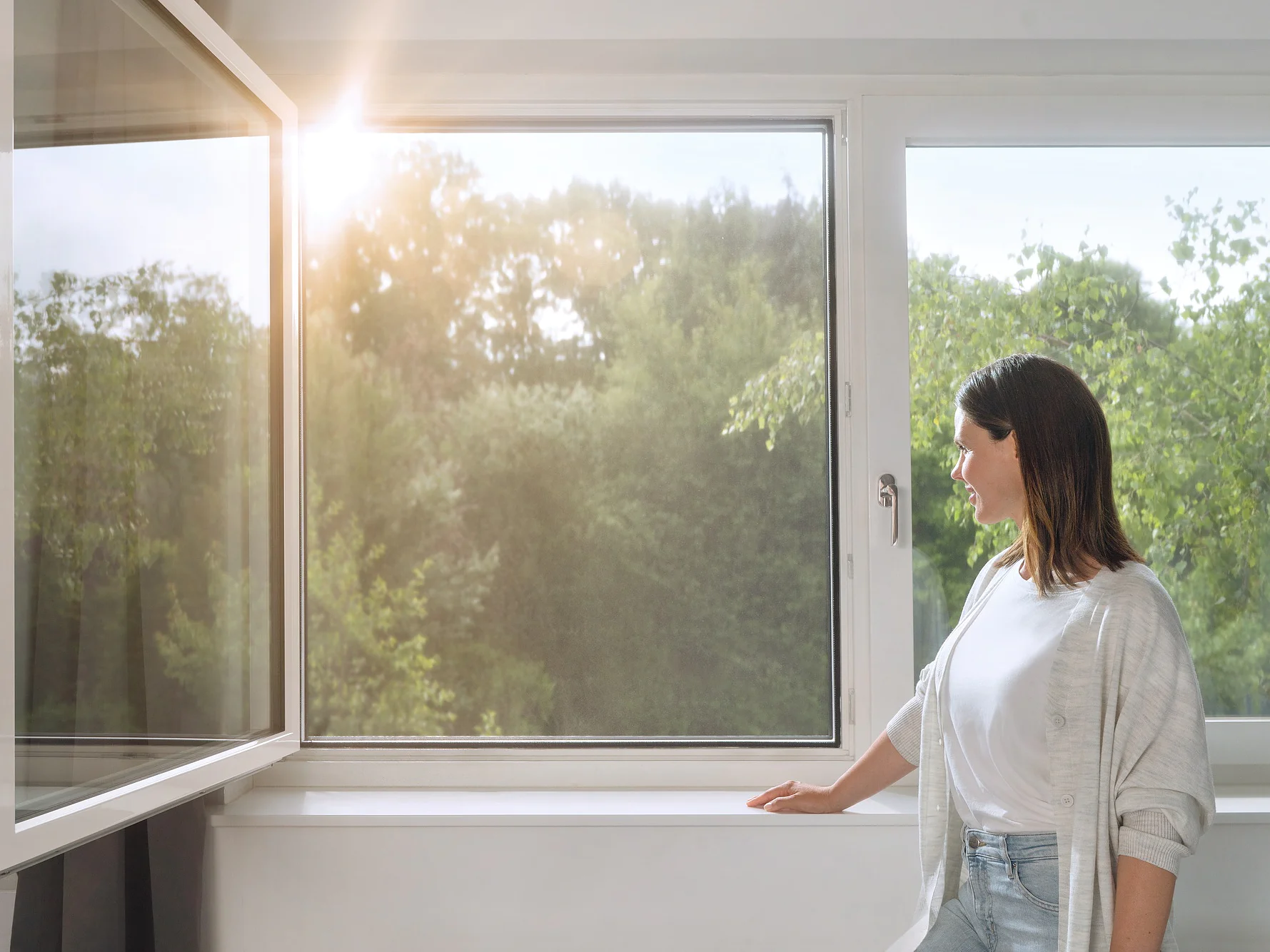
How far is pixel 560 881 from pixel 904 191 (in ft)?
4.78

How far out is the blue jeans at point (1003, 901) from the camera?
51.7 inches

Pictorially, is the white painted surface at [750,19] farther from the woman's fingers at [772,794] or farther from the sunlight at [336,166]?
the woman's fingers at [772,794]

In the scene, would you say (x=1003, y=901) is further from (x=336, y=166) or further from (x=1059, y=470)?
(x=336, y=166)

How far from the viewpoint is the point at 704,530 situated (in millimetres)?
1919

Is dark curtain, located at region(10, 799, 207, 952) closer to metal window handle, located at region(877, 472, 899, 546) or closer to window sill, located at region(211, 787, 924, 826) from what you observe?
window sill, located at region(211, 787, 924, 826)

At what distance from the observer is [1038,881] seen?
1321 mm

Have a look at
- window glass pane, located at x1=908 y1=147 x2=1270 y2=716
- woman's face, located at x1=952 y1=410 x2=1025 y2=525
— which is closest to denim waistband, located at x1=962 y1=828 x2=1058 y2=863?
woman's face, located at x1=952 y1=410 x2=1025 y2=525

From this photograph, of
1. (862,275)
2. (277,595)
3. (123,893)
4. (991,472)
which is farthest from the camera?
(862,275)

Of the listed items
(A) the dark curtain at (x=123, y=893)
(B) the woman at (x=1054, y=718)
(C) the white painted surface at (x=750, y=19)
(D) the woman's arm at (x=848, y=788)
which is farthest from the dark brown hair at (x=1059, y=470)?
(A) the dark curtain at (x=123, y=893)

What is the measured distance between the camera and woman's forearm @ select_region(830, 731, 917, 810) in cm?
165

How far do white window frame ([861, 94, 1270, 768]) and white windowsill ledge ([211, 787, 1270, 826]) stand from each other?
0.19m

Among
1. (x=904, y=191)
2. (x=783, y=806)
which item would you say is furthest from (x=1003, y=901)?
(x=904, y=191)

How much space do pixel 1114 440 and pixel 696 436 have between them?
0.83 metres

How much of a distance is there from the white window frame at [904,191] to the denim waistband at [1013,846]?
0.48 m
